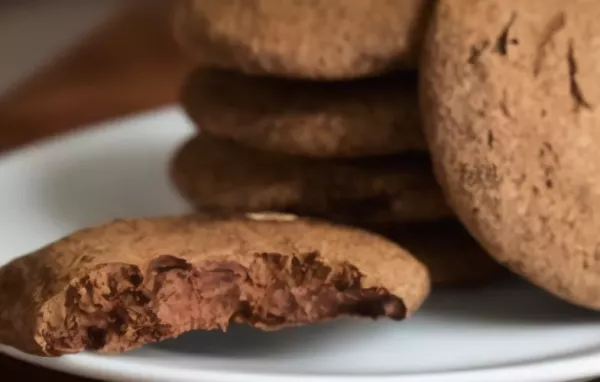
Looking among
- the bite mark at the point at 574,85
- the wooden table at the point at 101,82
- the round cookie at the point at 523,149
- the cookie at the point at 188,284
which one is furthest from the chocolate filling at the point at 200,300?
the wooden table at the point at 101,82

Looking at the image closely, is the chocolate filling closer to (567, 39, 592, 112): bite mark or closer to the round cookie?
the round cookie

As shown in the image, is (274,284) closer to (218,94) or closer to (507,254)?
(507,254)

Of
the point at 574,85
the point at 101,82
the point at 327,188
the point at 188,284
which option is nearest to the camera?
the point at 188,284

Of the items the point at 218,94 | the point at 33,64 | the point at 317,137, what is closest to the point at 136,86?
the point at 33,64

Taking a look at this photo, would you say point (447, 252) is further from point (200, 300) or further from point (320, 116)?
point (200, 300)

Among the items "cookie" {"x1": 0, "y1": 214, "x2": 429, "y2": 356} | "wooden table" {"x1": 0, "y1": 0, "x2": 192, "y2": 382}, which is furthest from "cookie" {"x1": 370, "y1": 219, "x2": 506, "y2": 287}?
"wooden table" {"x1": 0, "y1": 0, "x2": 192, "y2": 382}

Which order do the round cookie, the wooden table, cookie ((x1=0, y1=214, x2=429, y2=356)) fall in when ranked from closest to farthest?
1. cookie ((x1=0, y1=214, x2=429, y2=356))
2. the round cookie
3. the wooden table

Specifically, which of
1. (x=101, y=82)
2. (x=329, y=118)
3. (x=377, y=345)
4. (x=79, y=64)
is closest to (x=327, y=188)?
(x=329, y=118)
